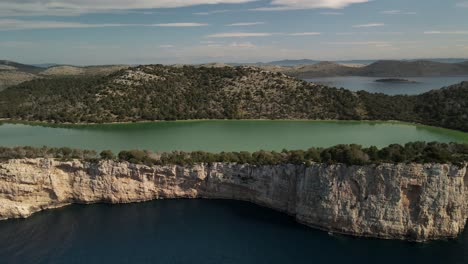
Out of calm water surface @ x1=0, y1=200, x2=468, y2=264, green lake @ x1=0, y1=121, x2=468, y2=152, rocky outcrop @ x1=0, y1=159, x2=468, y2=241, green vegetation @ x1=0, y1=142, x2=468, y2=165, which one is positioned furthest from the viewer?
green lake @ x1=0, y1=121, x2=468, y2=152

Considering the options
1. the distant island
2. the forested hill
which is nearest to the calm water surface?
the distant island

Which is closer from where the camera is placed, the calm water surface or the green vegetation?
the calm water surface

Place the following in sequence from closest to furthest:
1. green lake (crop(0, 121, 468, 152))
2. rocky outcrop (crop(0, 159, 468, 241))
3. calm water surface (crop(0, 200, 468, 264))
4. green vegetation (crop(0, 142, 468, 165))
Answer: calm water surface (crop(0, 200, 468, 264)) → rocky outcrop (crop(0, 159, 468, 241)) → green vegetation (crop(0, 142, 468, 165)) → green lake (crop(0, 121, 468, 152))

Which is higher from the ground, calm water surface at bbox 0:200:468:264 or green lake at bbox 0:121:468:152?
green lake at bbox 0:121:468:152

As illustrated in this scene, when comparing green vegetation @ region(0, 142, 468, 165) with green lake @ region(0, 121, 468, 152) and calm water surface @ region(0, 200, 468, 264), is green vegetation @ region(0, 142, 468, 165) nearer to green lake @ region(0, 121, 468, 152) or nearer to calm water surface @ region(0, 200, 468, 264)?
calm water surface @ region(0, 200, 468, 264)

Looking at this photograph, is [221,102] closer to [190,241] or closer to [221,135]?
[221,135]

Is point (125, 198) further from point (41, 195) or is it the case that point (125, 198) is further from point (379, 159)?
point (379, 159)
